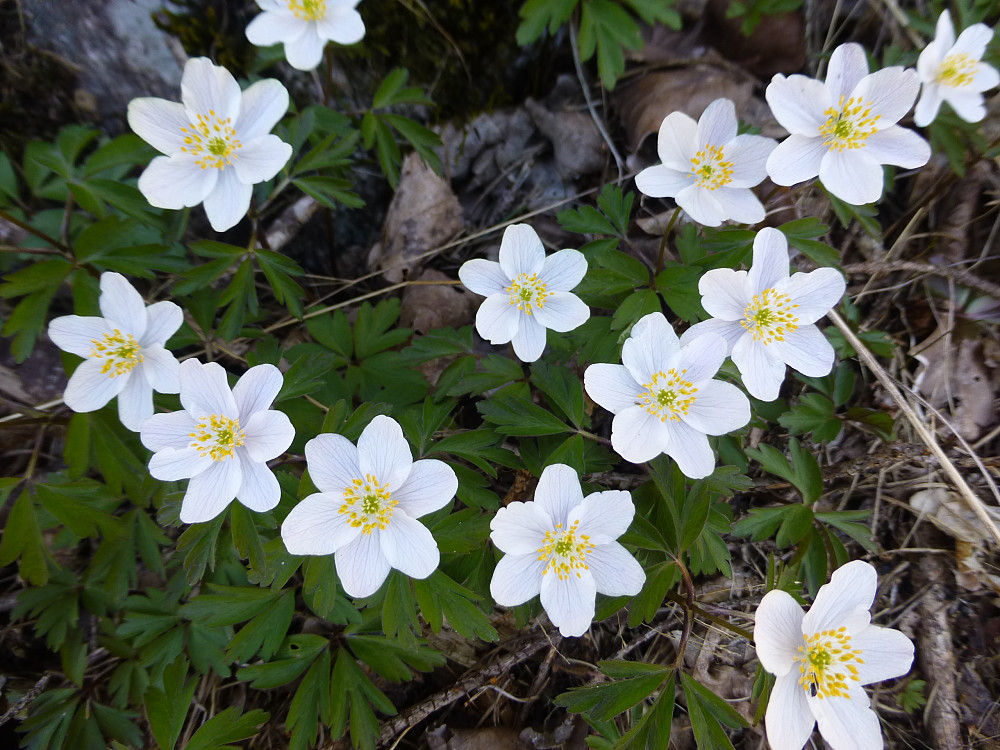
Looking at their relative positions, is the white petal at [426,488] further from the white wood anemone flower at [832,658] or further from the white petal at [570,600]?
the white wood anemone flower at [832,658]

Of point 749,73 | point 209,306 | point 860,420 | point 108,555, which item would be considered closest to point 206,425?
point 209,306

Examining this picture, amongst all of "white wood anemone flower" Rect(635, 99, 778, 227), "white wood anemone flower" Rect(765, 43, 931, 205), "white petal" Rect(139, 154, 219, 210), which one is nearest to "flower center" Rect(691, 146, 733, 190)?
"white wood anemone flower" Rect(635, 99, 778, 227)

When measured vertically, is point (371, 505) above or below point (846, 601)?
above

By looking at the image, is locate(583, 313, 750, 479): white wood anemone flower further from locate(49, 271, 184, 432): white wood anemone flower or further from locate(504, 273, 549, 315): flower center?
locate(49, 271, 184, 432): white wood anemone flower

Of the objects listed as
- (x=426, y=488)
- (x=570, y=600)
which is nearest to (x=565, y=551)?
(x=570, y=600)

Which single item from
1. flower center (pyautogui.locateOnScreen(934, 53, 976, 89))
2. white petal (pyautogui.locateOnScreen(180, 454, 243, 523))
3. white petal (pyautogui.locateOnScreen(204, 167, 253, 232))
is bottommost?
flower center (pyautogui.locateOnScreen(934, 53, 976, 89))

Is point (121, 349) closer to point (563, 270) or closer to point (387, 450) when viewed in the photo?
point (387, 450)

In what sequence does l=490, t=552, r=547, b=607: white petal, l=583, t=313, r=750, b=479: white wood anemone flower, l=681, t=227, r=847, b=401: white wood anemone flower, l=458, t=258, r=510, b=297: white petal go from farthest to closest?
l=458, t=258, r=510, b=297: white petal → l=681, t=227, r=847, b=401: white wood anemone flower → l=583, t=313, r=750, b=479: white wood anemone flower → l=490, t=552, r=547, b=607: white petal
